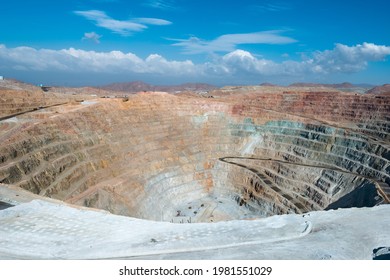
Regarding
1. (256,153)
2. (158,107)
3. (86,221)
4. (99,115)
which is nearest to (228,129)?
(256,153)

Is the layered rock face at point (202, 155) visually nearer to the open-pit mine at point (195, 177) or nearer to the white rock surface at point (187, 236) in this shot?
the open-pit mine at point (195, 177)

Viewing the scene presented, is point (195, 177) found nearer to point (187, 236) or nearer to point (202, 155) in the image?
point (202, 155)

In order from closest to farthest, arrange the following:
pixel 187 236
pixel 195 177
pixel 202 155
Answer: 1. pixel 187 236
2. pixel 195 177
3. pixel 202 155

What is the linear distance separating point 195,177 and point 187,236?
37.4 metres

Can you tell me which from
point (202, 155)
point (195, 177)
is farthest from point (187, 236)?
point (202, 155)

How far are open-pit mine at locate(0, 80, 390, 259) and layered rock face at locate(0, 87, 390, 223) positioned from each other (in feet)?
0.62

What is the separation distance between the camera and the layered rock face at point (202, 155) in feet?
126

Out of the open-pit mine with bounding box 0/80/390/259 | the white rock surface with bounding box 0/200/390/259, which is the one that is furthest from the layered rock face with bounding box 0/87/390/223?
the white rock surface with bounding box 0/200/390/259

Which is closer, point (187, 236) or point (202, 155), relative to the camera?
point (187, 236)

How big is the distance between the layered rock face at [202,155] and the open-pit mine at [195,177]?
189mm

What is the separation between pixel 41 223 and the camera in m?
17.6

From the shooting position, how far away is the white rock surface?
46.5ft

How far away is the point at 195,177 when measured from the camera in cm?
5341

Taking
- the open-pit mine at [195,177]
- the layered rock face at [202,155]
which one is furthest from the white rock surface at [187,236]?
the layered rock face at [202,155]
